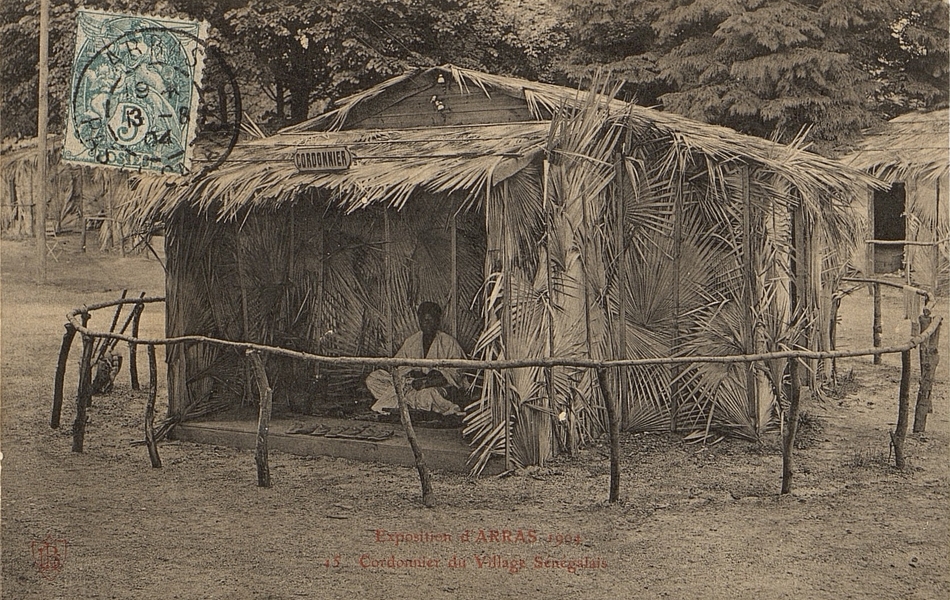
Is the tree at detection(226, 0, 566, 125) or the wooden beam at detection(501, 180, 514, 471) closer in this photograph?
the wooden beam at detection(501, 180, 514, 471)

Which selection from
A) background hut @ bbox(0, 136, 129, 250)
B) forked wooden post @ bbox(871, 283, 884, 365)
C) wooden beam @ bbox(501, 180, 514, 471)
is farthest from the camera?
background hut @ bbox(0, 136, 129, 250)

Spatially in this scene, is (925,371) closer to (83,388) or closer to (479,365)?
(479,365)

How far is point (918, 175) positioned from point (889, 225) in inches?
170

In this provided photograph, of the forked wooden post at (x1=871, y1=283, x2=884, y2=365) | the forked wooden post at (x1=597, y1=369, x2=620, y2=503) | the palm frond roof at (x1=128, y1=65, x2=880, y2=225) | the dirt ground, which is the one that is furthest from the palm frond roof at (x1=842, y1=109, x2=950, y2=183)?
the forked wooden post at (x1=597, y1=369, x2=620, y2=503)

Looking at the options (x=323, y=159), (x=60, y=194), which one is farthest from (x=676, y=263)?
(x=60, y=194)

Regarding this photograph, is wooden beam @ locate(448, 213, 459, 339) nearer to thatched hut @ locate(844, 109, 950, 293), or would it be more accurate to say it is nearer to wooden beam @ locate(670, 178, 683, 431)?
wooden beam @ locate(670, 178, 683, 431)

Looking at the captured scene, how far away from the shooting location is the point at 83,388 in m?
7.22

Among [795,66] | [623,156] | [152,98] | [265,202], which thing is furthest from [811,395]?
[795,66]

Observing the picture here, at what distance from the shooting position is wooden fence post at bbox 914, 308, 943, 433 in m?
7.62

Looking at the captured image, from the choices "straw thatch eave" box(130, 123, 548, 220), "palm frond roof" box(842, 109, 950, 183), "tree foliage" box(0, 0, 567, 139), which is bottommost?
"straw thatch eave" box(130, 123, 548, 220)

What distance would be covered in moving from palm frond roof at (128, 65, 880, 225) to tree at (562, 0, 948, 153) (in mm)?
7212

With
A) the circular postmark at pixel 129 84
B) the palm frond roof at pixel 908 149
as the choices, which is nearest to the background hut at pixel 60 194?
the circular postmark at pixel 129 84

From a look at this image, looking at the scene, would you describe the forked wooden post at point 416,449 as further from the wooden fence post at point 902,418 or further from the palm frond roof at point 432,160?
the wooden fence post at point 902,418

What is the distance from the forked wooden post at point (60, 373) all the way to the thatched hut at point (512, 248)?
0.81 metres
